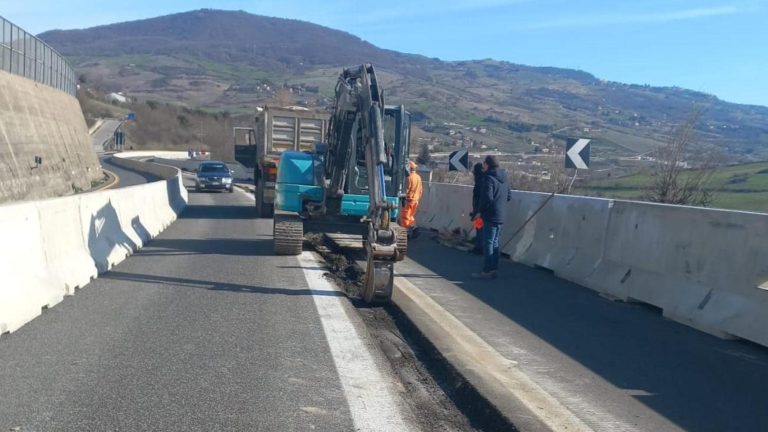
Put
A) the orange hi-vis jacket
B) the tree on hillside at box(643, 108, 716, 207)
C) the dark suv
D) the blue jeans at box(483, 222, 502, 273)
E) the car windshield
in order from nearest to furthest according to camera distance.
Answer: the blue jeans at box(483, 222, 502, 273)
the tree on hillside at box(643, 108, 716, 207)
the orange hi-vis jacket
the dark suv
the car windshield

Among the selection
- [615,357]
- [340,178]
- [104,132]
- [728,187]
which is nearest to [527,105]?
[340,178]

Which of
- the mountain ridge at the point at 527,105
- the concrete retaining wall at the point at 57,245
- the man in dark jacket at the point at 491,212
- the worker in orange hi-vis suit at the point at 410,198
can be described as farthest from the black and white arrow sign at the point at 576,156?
the concrete retaining wall at the point at 57,245

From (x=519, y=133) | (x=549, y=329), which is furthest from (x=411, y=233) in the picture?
(x=519, y=133)

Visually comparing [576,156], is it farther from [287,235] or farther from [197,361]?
[197,361]

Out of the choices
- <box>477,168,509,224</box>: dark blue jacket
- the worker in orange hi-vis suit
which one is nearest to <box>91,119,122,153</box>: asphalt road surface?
the worker in orange hi-vis suit

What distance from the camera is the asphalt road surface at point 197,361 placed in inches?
231

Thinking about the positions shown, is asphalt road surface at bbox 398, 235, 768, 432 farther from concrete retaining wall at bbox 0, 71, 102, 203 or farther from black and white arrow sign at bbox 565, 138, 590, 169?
concrete retaining wall at bbox 0, 71, 102, 203

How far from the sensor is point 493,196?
42.9 feet

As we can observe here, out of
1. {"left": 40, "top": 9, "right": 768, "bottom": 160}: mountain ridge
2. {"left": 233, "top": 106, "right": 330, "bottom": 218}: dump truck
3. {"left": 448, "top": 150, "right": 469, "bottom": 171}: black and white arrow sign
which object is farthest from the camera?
{"left": 40, "top": 9, "right": 768, "bottom": 160}: mountain ridge

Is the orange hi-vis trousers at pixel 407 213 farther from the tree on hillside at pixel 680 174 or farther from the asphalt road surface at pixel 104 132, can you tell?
the asphalt road surface at pixel 104 132

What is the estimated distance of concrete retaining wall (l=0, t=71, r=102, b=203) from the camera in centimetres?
3588

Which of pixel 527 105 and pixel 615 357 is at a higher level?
pixel 527 105

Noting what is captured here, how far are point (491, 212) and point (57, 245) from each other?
245 inches

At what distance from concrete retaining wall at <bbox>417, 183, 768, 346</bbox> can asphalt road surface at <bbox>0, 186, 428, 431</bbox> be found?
3723 millimetres
